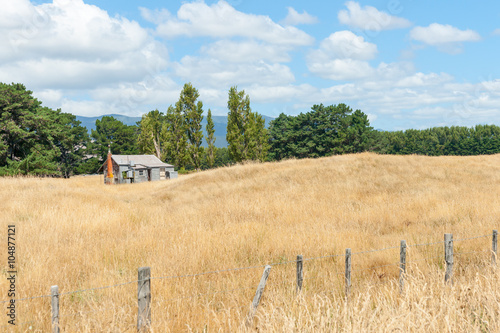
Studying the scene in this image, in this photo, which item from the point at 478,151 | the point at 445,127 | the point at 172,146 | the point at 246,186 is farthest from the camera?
the point at 445,127

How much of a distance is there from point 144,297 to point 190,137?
46.3m

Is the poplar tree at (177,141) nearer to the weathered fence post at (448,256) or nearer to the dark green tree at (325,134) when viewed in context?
the dark green tree at (325,134)

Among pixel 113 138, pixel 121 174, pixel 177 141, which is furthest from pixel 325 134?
pixel 113 138

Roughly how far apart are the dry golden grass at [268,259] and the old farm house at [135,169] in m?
33.4

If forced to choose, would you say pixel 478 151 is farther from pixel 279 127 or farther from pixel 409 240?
pixel 409 240

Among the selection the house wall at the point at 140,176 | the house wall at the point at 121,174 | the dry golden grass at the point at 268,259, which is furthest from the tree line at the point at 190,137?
the dry golden grass at the point at 268,259

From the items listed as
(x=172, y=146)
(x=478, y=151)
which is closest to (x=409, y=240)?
(x=172, y=146)

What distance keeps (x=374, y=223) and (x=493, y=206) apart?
4623mm

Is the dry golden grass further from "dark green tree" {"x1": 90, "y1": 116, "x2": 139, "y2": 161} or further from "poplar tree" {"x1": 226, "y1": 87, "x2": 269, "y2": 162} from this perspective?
"dark green tree" {"x1": 90, "y1": 116, "x2": 139, "y2": 161}

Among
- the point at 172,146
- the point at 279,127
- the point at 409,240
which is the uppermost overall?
the point at 279,127

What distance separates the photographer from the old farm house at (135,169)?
48.4 meters

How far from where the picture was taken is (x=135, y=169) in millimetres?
49156

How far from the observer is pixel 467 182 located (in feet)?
62.6

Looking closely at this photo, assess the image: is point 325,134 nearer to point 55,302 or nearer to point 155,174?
point 155,174
